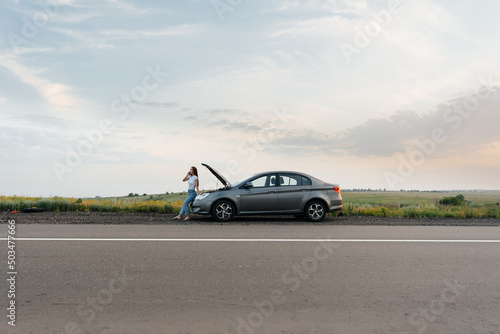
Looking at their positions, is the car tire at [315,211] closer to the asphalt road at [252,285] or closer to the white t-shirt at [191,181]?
the white t-shirt at [191,181]

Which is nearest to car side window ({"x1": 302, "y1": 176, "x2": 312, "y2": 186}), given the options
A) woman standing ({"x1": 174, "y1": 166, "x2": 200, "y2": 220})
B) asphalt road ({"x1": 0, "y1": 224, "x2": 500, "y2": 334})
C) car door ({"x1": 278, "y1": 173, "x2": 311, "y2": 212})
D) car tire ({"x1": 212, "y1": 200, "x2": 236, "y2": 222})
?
car door ({"x1": 278, "y1": 173, "x2": 311, "y2": 212})

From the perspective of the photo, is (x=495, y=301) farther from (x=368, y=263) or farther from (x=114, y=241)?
(x=114, y=241)

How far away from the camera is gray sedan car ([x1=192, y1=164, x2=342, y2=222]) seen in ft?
47.0

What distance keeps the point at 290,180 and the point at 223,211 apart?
262 centimetres

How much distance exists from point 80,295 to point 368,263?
15.3 feet

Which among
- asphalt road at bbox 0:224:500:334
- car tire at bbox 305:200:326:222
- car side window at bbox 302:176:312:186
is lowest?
asphalt road at bbox 0:224:500:334

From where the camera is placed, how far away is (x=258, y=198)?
14.4 m

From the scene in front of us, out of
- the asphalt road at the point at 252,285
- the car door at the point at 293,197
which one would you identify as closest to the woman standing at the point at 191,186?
the car door at the point at 293,197

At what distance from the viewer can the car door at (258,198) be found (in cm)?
1435

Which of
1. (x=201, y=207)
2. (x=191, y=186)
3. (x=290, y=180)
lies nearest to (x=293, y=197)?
(x=290, y=180)

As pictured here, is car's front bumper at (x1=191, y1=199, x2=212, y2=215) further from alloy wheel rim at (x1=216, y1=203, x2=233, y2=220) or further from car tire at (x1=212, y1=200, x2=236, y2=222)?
alloy wheel rim at (x1=216, y1=203, x2=233, y2=220)

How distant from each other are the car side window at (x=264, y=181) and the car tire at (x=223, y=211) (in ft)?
3.72

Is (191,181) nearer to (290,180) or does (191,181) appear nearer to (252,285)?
(290,180)

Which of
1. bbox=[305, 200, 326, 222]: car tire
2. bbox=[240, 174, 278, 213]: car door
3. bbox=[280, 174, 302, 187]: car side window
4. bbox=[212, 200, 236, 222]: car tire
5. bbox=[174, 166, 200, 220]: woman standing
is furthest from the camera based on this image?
bbox=[174, 166, 200, 220]: woman standing
